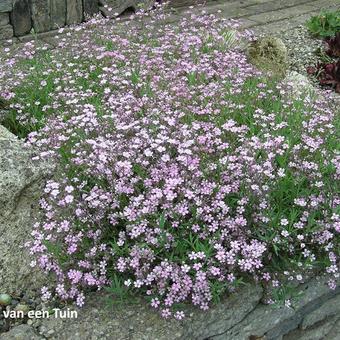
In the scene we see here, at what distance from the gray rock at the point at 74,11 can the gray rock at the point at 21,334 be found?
503 cm

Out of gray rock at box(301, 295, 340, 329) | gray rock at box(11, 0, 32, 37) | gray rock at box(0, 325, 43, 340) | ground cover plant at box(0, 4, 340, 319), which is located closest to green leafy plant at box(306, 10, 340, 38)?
ground cover plant at box(0, 4, 340, 319)

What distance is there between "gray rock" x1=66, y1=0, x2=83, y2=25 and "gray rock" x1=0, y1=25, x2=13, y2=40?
0.79m

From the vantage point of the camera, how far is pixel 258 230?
291 cm

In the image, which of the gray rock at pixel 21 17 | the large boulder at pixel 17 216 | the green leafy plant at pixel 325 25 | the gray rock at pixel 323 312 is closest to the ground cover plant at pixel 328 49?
the green leafy plant at pixel 325 25

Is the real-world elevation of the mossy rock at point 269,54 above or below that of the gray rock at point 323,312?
above

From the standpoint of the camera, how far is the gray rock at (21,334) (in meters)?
2.72

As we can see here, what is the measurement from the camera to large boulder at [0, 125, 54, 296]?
301 centimetres

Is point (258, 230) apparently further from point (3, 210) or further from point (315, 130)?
point (3, 210)

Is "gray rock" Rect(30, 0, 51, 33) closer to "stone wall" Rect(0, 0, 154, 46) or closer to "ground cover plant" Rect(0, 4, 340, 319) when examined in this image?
"stone wall" Rect(0, 0, 154, 46)

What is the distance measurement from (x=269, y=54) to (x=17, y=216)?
3382 millimetres

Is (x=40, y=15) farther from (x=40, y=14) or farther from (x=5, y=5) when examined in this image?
(x=5, y=5)

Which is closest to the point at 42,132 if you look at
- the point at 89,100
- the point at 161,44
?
the point at 89,100

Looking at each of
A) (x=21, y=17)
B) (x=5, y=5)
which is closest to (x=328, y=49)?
(x=21, y=17)

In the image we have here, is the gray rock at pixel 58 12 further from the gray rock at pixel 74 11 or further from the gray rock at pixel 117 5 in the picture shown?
the gray rock at pixel 117 5
